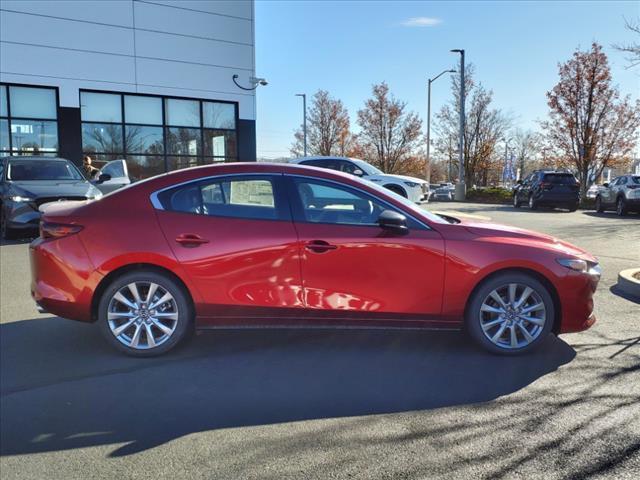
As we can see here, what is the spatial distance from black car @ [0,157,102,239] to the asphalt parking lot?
6.24 metres

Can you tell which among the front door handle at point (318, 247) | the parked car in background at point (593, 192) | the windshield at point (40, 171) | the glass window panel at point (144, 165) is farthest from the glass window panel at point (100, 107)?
the parked car in background at point (593, 192)

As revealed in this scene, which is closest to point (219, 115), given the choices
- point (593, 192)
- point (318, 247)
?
point (318, 247)

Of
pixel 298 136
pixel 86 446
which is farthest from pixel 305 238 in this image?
pixel 298 136

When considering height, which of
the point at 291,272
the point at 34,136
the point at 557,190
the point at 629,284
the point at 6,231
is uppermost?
the point at 34,136

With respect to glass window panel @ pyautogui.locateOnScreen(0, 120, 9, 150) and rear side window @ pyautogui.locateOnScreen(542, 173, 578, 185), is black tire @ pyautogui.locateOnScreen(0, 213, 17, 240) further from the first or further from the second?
rear side window @ pyautogui.locateOnScreen(542, 173, 578, 185)

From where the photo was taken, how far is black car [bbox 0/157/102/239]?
1084 centimetres

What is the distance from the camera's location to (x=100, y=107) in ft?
63.0

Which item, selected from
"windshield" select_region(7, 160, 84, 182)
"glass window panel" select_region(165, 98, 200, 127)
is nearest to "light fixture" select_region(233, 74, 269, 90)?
"glass window panel" select_region(165, 98, 200, 127)

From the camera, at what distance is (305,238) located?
176 inches

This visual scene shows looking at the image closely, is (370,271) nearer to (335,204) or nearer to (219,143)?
(335,204)

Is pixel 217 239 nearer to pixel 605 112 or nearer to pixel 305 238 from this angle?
pixel 305 238

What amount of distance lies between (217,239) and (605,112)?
88.4ft

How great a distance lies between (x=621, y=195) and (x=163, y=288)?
19.6 m

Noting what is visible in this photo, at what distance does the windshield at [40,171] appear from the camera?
38.7 feet
